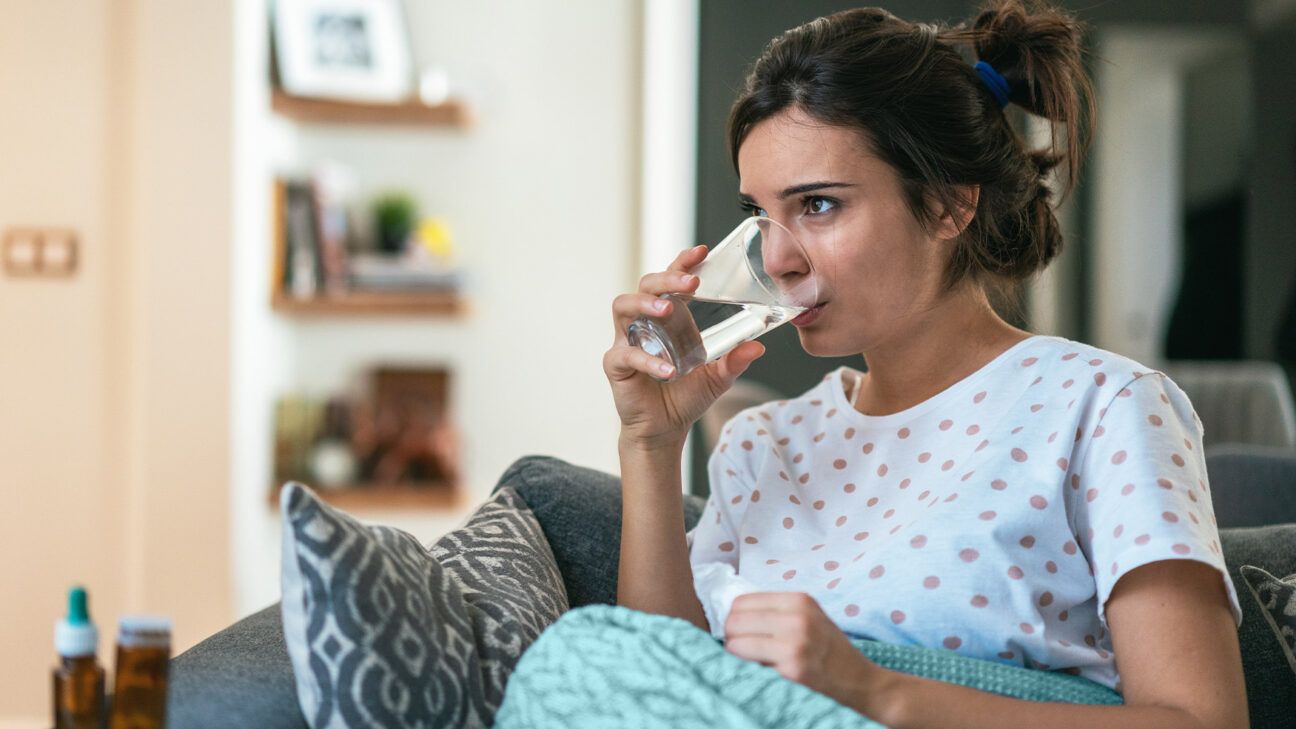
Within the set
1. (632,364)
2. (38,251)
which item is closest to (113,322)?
(38,251)

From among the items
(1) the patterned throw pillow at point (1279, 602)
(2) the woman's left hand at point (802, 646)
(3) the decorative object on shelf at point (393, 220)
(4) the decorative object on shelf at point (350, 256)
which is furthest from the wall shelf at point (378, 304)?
(2) the woman's left hand at point (802, 646)

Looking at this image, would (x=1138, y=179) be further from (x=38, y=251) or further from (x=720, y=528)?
→ (x=38, y=251)

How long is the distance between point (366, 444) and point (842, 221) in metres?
2.61

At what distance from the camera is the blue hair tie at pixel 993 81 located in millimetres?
1409

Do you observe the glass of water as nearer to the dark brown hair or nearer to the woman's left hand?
the dark brown hair

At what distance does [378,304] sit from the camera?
3625 millimetres

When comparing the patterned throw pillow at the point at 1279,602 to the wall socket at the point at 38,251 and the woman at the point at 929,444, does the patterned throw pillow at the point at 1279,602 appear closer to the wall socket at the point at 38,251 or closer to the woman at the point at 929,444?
the woman at the point at 929,444

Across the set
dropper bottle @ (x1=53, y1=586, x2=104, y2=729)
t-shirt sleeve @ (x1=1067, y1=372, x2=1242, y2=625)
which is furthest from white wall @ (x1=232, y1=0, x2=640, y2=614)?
dropper bottle @ (x1=53, y1=586, x2=104, y2=729)

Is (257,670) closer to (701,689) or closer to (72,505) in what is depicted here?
(701,689)

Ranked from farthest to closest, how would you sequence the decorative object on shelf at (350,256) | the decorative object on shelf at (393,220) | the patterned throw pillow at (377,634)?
the decorative object on shelf at (393,220) → the decorative object on shelf at (350,256) → the patterned throw pillow at (377,634)

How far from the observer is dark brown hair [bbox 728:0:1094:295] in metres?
1.32

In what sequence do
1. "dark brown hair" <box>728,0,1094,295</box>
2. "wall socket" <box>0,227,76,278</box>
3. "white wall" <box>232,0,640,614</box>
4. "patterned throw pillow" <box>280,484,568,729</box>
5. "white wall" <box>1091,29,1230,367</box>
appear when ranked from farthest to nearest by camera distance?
"white wall" <box>1091,29,1230,367</box>
"white wall" <box>232,0,640,614</box>
"wall socket" <box>0,227,76,278</box>
"dark brown hair" <box>728,0,1094,295</box>
"patterned throw pillow" <box>280,484,568,729</box>

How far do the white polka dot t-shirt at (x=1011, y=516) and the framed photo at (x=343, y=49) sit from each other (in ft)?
8.85

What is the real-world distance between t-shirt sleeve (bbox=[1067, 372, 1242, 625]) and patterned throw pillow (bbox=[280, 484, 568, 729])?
526mm
